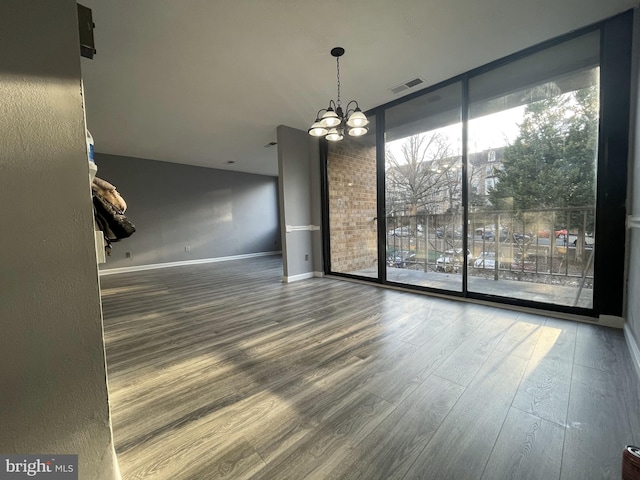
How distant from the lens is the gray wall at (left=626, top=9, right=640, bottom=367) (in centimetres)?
181

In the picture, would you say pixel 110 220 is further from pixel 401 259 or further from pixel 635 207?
pixel 401 259

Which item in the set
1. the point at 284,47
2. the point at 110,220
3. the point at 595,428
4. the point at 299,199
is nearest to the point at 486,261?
the point at 595,428

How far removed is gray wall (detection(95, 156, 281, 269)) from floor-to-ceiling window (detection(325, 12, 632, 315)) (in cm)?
506

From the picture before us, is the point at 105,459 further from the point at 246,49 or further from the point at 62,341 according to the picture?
the point at 246,49

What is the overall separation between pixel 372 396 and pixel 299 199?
11.4 feet

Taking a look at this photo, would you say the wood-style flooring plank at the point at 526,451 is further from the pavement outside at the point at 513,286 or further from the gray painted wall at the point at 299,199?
the gray painted wall at the point at 299,199

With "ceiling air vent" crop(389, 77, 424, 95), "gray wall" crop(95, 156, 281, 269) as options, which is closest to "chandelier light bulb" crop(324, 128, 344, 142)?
"ceiling air vent" crop(389, 77, 424, 95)

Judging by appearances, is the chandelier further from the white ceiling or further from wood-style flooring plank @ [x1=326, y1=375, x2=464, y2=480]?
wood-style flooring plank @ [x1=326, y1=375, x2=464, y2=480]

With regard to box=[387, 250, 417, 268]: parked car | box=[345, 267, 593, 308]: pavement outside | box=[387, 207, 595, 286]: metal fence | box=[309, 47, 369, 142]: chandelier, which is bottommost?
box=[345, 267, 593, 308]: pavement outside

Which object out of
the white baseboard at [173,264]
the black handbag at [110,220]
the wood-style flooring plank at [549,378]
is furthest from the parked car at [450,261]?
the white baseboard at [173,264]

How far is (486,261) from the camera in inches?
117

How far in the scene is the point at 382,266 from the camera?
3.86 metres

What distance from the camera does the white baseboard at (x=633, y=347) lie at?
1590mm

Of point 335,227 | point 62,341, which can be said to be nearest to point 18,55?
point 62,341
